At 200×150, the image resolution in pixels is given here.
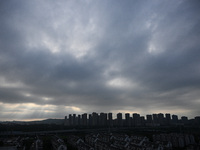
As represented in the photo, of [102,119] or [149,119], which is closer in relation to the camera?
[102,119]

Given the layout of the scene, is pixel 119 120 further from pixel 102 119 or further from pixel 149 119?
pixel 149 119

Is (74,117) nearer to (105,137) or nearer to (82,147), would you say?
(105,137)

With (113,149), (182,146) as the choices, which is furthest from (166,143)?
(113,149)

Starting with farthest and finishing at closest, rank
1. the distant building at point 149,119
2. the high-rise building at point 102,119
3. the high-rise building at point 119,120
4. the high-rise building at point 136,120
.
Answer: the distant building at point 149,119, the high-rise building at point 136,120, the high-rise building at point 119,120, the high-rise building at point 102,119

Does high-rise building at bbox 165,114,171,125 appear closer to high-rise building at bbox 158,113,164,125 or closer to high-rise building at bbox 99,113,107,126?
high-rise building at bbox 158,113,164,125

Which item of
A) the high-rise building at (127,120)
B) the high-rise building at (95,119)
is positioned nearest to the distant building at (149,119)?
the high-rise building at (127,120)

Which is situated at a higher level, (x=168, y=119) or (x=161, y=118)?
(x=161, y=118)

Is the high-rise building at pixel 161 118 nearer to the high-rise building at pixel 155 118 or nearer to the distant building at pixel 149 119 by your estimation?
the high-rise building at pixel 155 118

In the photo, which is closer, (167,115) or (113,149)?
(113,149)

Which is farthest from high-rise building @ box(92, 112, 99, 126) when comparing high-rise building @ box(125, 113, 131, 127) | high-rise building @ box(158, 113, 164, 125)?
high-rise building @ box(158, 113, 164, 125)

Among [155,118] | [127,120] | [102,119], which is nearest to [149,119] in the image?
[155,118]

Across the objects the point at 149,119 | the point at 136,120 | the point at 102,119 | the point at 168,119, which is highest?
the point at 102,119
